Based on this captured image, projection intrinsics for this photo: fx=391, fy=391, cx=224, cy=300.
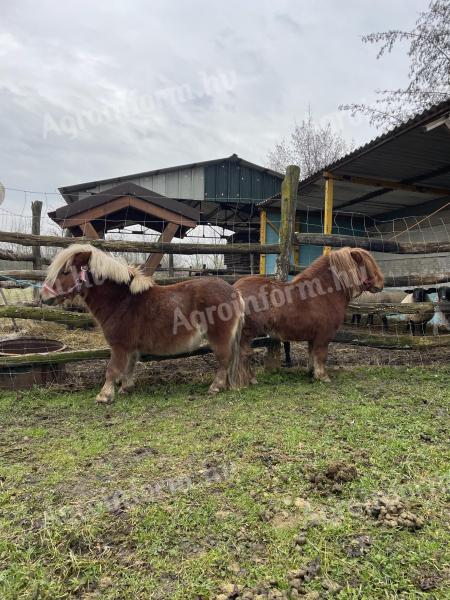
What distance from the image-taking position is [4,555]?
1630 mm

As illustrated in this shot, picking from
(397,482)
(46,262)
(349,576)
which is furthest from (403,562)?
(46,262)

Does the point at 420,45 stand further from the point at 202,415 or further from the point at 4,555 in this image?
the point at 4,555

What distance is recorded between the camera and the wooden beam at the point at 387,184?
861cm

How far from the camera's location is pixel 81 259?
387 cm

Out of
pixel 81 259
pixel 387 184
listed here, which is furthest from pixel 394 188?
pixel 81 259

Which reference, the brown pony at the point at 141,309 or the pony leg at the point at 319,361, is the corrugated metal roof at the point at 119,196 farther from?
the pony leg at the point at 319,361

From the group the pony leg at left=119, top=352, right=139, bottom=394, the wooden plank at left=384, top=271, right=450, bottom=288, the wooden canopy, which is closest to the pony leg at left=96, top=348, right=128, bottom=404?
the pony leg at left=119, top=352, right=139, bottom=394

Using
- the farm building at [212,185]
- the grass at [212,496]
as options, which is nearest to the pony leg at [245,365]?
the grass at [212,496]

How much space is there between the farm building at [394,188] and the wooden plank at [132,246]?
104 inches

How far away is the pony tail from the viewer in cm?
416

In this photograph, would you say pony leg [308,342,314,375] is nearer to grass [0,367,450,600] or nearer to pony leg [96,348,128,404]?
grass [0,367,450,600]

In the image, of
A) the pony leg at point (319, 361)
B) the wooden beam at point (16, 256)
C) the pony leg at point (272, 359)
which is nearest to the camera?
the pony leg at point (319, 361)

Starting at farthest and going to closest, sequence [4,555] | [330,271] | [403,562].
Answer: [330,271] → [4,555] → [403,562]

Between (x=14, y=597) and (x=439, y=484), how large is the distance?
201 cm
